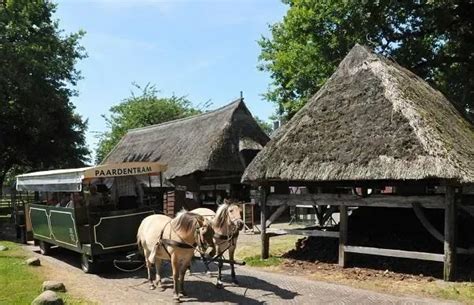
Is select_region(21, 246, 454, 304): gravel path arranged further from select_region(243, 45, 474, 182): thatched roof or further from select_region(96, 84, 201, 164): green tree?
select_region(96, 84, 201, 164): green tree

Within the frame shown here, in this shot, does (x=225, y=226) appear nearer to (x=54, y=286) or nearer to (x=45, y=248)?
(x=54, y=286)

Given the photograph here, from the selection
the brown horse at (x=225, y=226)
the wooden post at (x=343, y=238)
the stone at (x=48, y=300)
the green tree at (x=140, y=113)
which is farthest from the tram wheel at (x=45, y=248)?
the green tree at (x=140, y=113)

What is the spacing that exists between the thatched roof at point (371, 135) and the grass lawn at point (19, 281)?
5.39 meters

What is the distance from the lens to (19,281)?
1079 cm

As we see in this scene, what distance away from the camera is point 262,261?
505 inches

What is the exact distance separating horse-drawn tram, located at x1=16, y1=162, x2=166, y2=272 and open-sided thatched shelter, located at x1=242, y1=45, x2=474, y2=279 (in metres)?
2.98

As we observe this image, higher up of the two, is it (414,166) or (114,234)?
(414,166)

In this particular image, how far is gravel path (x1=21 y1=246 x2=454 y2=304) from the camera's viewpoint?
9047mm

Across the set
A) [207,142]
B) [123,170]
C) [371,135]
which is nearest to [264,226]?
[371,135]

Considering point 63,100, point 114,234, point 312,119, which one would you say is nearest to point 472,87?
point 312,119

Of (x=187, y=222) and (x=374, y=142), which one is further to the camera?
(x=374, y=142)

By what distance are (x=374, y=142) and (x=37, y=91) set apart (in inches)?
720

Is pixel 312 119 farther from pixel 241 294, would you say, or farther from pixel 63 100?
pixel 63 100

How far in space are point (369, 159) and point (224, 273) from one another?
4067mm
